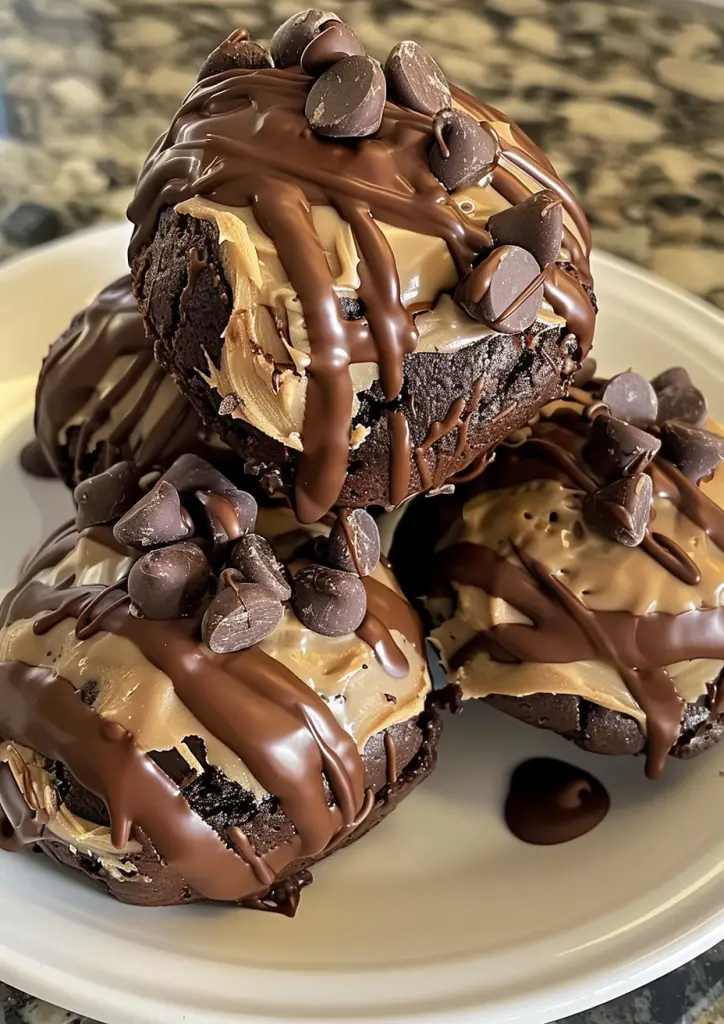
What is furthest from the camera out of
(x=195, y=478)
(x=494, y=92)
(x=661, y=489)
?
(x=494, y=92)

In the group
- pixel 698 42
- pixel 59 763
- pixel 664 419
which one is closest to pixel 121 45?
pixel 698 42

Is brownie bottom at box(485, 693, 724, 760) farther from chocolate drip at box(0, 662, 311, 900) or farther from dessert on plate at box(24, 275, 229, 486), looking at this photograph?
dessert on plate at box(24, 275, 229, 486)

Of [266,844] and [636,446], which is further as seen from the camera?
[636,446]

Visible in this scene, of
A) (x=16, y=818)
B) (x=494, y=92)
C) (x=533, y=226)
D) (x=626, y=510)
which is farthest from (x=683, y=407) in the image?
(x=494, y=92)

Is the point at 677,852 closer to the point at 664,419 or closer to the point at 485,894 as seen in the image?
the point at 485,894

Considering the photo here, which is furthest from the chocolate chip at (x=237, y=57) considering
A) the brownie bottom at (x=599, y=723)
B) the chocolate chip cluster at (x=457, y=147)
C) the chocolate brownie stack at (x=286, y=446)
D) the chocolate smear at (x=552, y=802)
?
the chocolate smear at (x=552, y=802)

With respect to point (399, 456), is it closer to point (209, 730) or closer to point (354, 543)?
point (354, 543)

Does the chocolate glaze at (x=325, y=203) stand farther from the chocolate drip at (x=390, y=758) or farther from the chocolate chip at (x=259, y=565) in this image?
the chocolate drip at (x=390, y=758)
